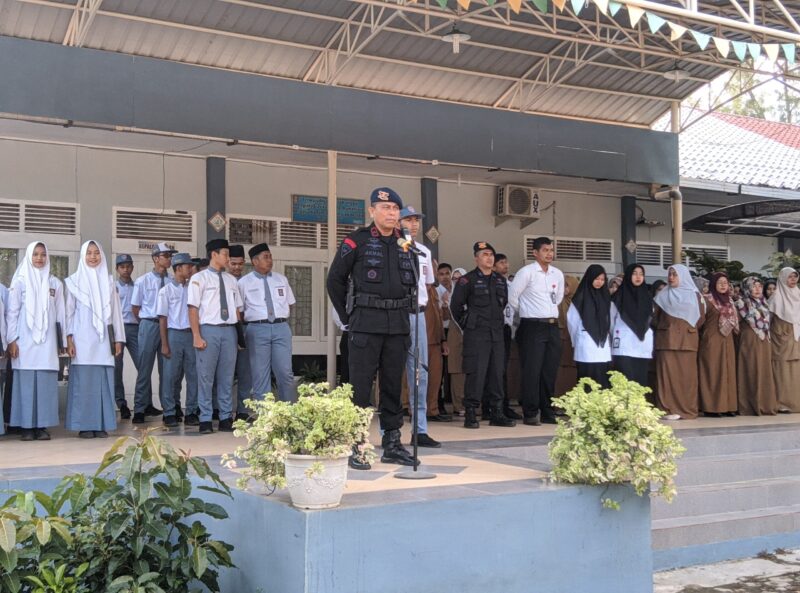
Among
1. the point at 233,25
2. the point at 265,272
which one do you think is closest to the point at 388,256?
the point at 265,272

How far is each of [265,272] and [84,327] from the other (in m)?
1.55

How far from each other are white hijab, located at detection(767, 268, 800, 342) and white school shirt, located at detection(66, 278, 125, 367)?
6.94 m

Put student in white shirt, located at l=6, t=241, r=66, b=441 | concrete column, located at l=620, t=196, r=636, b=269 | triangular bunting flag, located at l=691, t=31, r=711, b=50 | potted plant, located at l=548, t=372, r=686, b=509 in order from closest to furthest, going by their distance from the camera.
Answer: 1. potted plant, located at l=548, t=372, r=686, b=509
2. triangular bunting flag, located at l=691, t=31, r=711, b=50
3. student in white shirt, located at l=6, t=241, r=66, b=441
4. concrete column, located at l=620, t=196, r=636, b=269

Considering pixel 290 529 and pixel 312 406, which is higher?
pixel 312 406

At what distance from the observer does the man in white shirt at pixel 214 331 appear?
7.26 meters

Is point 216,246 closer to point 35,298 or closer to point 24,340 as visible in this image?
point 35,298

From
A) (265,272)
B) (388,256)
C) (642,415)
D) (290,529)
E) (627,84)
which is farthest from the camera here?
(627,84)

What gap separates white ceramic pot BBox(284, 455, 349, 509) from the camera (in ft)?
11.5

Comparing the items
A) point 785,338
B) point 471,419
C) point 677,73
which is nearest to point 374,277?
point 471,419

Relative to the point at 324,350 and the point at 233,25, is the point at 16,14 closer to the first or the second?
the point at 233,25

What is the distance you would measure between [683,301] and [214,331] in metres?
4.67

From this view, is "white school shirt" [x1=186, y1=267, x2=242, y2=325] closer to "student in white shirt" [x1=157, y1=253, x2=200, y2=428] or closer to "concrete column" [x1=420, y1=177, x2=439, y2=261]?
"student in white shirt" [x1=157, y1=253, x2=200, y2=428]

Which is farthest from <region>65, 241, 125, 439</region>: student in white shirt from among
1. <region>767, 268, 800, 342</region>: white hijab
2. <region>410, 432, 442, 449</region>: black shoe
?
<region>767, 268, 800, 342</region>: white hijab

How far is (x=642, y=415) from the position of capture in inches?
164
